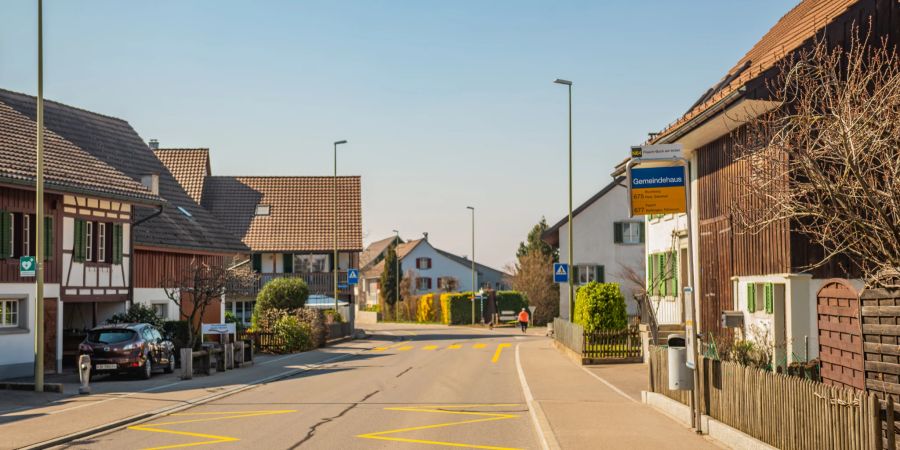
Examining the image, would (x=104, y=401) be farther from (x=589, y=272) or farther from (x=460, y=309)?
(x=460, y=309)

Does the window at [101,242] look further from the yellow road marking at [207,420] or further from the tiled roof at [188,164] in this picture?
the tiled roof at [188,164]

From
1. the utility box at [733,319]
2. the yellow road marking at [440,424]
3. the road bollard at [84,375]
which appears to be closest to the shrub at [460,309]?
the utility box at [733,319]

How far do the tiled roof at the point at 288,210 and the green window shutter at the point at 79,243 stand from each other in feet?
99.2

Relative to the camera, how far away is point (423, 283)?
108 m

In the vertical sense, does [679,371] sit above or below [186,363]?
above

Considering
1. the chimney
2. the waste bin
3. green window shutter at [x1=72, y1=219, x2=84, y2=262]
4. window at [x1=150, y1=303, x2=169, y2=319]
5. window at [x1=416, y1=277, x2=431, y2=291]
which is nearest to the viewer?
the waste bin

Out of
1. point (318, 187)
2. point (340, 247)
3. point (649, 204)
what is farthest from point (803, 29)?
point (318, 187)

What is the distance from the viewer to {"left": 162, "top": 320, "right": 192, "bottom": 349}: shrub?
1287 inches

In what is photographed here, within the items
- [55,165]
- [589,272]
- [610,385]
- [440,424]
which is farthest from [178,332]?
[589,272]

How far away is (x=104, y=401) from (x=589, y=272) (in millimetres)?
41725

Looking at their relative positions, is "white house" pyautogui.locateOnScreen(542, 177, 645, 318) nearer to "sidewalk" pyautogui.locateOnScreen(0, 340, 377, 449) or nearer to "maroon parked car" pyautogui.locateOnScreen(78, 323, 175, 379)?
"sidewalk" pyautogui.locateOnScreen(0, 340, 377, 449)

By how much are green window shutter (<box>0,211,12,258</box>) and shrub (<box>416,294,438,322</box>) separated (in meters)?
56.7

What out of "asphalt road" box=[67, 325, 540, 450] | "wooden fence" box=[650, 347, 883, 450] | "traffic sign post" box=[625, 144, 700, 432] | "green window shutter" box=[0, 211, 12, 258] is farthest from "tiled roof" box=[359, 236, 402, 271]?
"wooden fence" box=[650, 347, 883, 450]

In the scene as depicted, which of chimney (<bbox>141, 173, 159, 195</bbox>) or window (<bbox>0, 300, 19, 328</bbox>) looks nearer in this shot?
window (<bbox>0, 300, 19, 328</bbox>)
